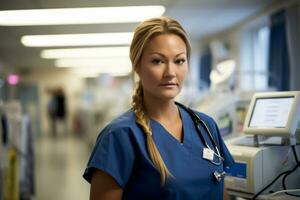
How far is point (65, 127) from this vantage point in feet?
43.3

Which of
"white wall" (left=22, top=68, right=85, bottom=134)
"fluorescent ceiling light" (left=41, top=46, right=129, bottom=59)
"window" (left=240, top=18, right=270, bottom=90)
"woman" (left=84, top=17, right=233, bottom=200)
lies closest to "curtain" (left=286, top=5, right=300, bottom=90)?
"window" (left=240, top=18, right=270, bottom=90)

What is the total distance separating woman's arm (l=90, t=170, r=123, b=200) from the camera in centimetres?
138

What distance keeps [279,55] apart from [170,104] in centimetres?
286

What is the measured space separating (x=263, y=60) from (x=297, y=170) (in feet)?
11.3

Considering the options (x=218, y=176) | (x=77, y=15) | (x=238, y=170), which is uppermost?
(x=77, y=15)

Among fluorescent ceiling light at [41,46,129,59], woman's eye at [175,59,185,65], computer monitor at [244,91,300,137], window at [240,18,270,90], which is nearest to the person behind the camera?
woman's eye at [175,59,185,65]

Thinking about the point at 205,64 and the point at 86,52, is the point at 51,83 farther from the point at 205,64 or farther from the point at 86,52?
→ the point at 205,64

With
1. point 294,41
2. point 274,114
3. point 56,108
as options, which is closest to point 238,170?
point 274,114

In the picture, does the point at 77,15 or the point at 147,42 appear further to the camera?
the point at 77,15

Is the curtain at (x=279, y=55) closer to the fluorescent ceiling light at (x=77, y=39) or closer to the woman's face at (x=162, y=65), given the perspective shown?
the fluorescent ceiling light at (x=77, y=39)

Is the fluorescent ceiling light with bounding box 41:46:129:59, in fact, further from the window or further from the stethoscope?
the stethoscope

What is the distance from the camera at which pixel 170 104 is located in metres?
1.58

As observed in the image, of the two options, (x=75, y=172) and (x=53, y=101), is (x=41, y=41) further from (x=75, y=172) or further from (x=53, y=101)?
(x=53, y=101)

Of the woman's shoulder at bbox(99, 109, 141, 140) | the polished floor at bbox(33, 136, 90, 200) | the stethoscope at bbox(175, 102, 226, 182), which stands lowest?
the polished floor at bbox(33, 136, 90, 200)
